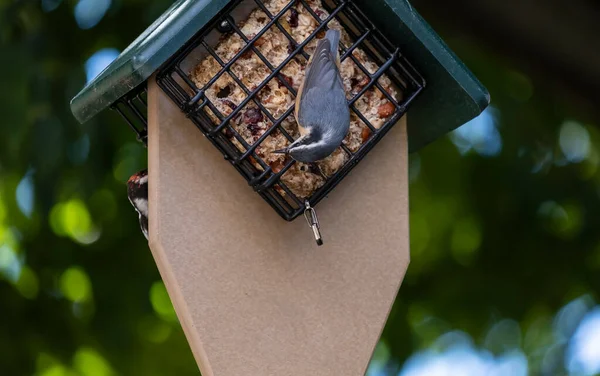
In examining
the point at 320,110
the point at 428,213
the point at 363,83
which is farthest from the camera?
the point at 428,213

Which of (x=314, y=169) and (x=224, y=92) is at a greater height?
(x=224, y=92)

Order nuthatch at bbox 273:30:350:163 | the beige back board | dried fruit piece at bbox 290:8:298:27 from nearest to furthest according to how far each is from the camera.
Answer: nuthatch at bbox 273:30:350:163, the beige back board, dried fruit piece at bbox 290:8:298:27

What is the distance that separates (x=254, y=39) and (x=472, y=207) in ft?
6.43

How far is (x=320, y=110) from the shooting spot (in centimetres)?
173

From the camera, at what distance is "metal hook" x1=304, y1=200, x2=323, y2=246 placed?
1.84 meters

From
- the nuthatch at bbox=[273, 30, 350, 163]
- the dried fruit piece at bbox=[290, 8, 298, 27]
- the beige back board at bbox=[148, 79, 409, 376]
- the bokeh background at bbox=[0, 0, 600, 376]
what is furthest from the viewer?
the bokeh background at bbox=[0, 0, 600, 376]

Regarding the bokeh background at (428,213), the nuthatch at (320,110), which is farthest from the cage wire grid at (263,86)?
the bokeh background at (428,213)

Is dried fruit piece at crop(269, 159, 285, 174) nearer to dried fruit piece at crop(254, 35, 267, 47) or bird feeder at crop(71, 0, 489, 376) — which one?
bird feeder at crop(71, 0, 489, 376)

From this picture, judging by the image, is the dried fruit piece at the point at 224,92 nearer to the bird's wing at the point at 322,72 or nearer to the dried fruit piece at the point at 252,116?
the dried fruit piece at the point at 252,116

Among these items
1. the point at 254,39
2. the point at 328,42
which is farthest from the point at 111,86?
the point at 328,42

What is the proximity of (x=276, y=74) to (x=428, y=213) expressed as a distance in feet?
6.47

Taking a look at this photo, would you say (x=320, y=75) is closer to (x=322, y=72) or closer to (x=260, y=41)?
(x=322, y=72)

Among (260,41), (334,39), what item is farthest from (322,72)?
(260,41)

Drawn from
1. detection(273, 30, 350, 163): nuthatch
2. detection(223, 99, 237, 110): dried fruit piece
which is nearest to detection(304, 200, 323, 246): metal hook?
detection(273, 30, 350, 163): nuthatch
